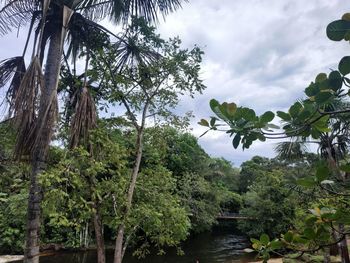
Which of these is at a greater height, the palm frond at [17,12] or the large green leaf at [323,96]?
the palm frond at [17,12]

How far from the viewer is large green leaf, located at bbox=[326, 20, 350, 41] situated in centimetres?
71

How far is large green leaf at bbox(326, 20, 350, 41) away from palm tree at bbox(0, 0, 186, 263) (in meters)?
3.51

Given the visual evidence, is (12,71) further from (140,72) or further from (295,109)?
(295,109)

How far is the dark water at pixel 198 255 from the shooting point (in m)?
11.9

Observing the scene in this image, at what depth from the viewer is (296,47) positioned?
1.84 metres

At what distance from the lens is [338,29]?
712mm

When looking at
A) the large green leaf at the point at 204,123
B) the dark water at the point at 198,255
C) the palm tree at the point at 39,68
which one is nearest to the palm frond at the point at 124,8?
the palm tree at the point at 39,68

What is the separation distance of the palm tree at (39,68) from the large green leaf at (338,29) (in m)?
3.51

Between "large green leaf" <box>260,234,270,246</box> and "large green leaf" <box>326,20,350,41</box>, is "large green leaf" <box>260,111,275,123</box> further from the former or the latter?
"large green leaf" <box>260,234,270,246</box>

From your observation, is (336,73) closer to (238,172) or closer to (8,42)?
(8,42)

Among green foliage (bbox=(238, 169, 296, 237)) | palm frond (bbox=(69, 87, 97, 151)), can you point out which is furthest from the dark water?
palm frond (bbox=(69, 87, 97, 151))

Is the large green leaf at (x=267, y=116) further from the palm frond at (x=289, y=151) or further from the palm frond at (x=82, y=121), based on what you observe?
the palm frond at (x=289, y=151)

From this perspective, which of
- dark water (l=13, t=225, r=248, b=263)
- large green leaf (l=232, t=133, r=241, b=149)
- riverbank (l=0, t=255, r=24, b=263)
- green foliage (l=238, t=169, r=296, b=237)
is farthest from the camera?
green foliage (l=238, t=169, r=296, b=237)

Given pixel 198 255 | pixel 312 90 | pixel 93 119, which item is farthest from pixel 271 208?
pixel 312 90
